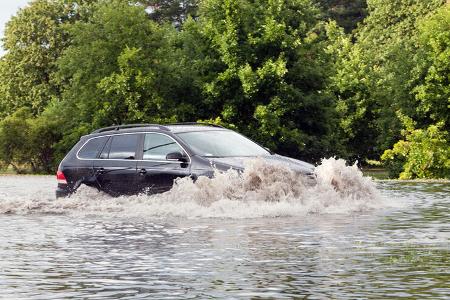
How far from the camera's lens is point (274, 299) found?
8.91m

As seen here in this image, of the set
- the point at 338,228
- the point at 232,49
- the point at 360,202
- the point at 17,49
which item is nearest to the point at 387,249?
the point at 338,228

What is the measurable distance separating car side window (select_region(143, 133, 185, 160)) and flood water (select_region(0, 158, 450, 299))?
850 mm

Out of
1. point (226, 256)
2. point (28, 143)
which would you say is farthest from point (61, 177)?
point (28, 143)

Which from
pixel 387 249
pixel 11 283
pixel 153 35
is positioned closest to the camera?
pixel 11 283

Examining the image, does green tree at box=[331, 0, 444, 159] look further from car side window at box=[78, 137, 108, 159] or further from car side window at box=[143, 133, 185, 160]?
car side window at box=[143, 133, 185, 160]

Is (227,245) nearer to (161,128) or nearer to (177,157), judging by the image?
(177,157)

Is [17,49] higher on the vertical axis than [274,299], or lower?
higher

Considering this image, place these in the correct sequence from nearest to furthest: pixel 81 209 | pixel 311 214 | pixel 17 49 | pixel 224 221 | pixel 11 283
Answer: pixel 11 283, pixel 224 221, pixel 311 214, pixel 81 209, pixel 17 49

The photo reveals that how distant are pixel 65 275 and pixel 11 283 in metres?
0.71

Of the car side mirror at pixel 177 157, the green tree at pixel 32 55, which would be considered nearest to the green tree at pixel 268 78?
the green tree at pixel 32 55

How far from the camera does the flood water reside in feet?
31.7

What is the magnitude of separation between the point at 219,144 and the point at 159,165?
124cm

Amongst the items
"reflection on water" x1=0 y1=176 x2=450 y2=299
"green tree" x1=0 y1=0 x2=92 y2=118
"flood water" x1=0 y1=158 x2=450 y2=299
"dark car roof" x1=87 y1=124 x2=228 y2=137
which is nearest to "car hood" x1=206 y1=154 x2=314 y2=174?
"flood water" x1=0 y1=158 x2=450 y2=299

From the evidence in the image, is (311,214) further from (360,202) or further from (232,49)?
(232,49)
